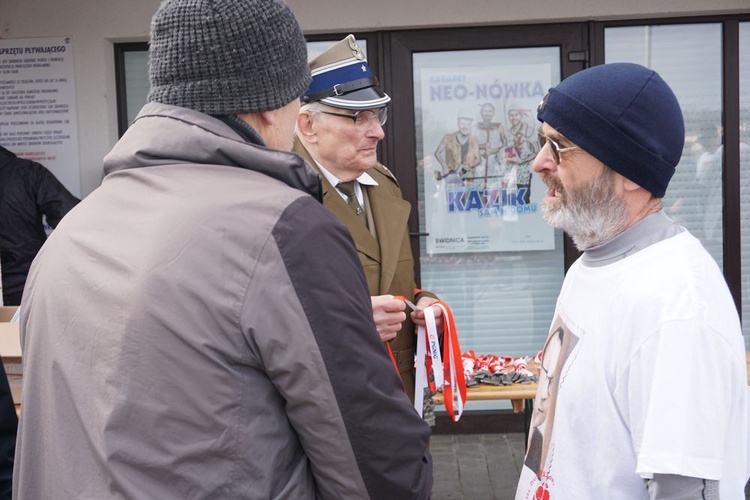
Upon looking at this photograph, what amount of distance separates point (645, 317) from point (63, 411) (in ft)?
3.45

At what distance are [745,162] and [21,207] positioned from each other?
16.5 ft

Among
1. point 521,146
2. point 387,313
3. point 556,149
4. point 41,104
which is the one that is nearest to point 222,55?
point 556,149

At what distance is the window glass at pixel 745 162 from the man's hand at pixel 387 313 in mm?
4195

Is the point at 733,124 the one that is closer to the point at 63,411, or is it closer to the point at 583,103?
the point at 583,103

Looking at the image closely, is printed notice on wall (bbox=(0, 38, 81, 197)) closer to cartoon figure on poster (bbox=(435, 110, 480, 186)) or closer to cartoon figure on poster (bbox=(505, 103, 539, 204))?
cartoon figure on poster (bbox=(435, 110, 480, 186))

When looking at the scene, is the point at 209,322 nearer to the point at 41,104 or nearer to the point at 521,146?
the point at 521,146

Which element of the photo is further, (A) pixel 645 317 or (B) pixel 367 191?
(B) pixel 367 191

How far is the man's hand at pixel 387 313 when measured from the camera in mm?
2830

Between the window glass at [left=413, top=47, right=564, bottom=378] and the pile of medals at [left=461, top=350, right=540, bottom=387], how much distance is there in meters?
1.86

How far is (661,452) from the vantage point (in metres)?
1.53

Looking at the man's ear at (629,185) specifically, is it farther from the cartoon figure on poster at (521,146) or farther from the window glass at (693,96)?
the window glass at (693,96)

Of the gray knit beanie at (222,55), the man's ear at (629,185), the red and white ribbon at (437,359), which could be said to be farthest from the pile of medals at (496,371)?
the gray knit beanie at (222,55)

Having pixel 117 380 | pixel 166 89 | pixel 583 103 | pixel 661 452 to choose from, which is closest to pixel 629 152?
pixel 583 103

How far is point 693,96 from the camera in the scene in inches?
238
